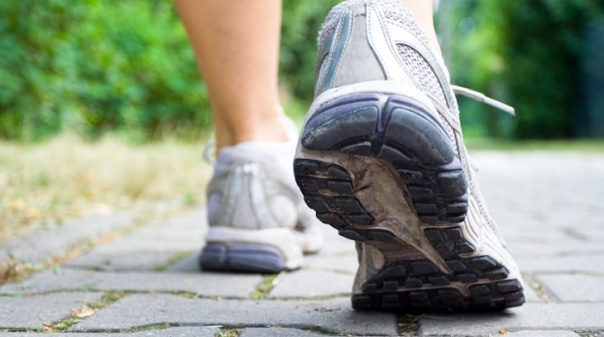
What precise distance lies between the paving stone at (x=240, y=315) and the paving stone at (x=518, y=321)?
69mm

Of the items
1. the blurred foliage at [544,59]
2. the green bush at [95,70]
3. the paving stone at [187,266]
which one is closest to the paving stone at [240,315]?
the paving stone at [187,266]

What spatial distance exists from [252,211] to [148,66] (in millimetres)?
5324

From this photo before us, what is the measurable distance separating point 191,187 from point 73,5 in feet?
4.85

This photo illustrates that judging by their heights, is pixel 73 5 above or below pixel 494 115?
below

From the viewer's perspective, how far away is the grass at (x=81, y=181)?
2535 millimetres

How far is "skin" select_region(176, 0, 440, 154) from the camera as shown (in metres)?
1.63

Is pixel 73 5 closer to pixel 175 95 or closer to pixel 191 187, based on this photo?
pixel 191 187

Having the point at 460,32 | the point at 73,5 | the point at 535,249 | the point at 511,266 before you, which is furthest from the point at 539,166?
the point at 460,32

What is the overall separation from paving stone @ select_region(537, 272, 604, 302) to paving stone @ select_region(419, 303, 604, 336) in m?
0.09

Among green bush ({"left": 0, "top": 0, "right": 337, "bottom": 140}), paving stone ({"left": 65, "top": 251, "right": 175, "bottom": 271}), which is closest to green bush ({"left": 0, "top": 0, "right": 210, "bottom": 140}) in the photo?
green bush ({"left": 0, "top": 0, "right": 337, "bottom": 140})

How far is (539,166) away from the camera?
251 inches

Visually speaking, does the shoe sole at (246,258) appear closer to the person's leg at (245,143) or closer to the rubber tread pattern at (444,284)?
the person's leg at (245,143)

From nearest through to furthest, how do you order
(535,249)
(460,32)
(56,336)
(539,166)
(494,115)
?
1. (56,336)
2. (535,249)
3. (539,166)
4. (494,115)
5. (460,32)

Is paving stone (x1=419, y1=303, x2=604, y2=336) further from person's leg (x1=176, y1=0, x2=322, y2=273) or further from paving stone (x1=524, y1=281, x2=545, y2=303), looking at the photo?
person's leg (x1=176, y1=0, x2=322, y2=273)
